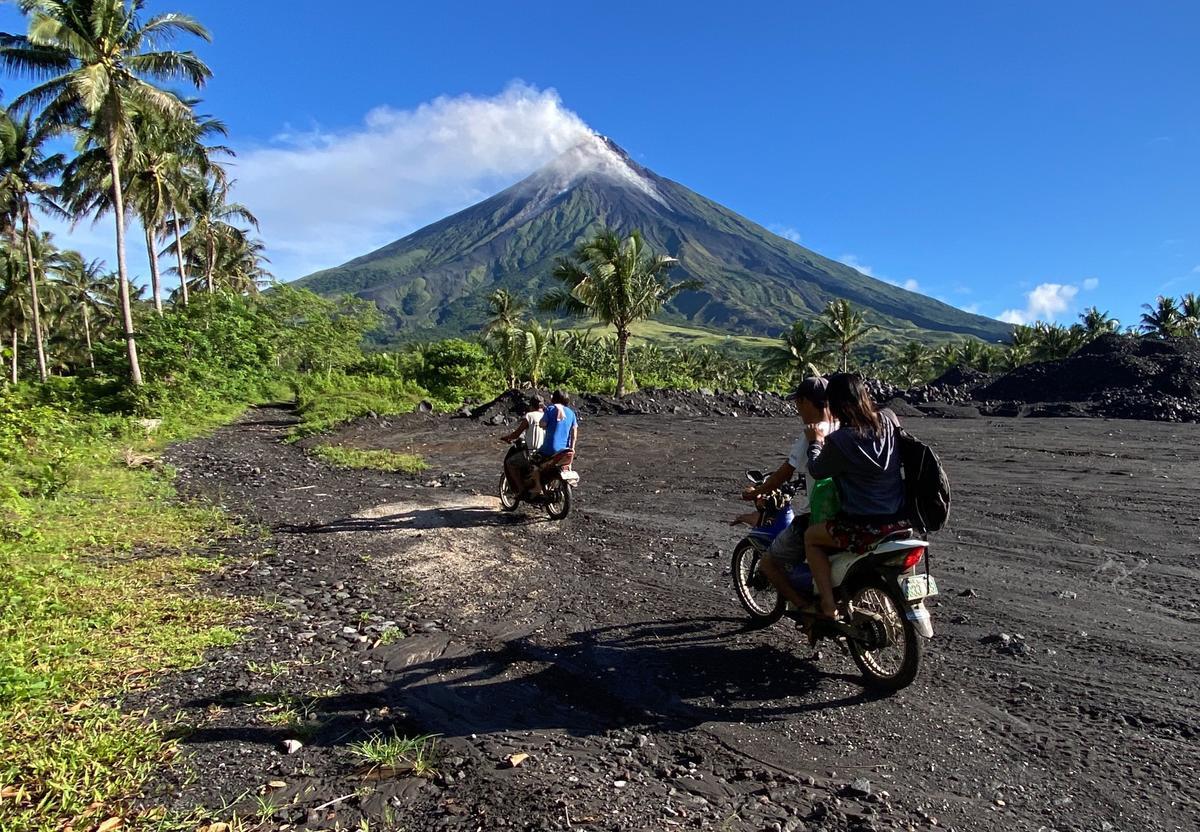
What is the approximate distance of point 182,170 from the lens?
26719 millimetres

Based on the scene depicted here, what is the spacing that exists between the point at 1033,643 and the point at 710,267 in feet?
520

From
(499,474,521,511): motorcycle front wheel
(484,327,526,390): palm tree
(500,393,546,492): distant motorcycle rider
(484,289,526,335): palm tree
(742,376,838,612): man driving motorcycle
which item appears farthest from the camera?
(484,289,526,335): palm tree

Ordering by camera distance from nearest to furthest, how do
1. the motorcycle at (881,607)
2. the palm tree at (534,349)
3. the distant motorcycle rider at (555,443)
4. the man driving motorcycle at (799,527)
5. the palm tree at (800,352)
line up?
the motorcycle at (881,607) < the man driving motorcycle at (799,527) < the distant motorcycle rider at (555,443) < the palm tree at (534,349) < the palm tree at (800,352)

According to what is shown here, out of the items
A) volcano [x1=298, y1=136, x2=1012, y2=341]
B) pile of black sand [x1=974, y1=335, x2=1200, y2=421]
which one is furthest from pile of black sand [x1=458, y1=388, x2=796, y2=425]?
volcano [x1=298, y1=136, x2=1012, y2=341]

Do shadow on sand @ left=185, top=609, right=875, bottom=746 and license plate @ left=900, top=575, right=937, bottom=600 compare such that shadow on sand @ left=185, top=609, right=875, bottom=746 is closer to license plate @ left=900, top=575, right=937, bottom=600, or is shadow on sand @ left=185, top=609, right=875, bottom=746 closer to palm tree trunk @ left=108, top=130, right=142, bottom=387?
license plate @ left=900, top=575, right=937, bottom=600

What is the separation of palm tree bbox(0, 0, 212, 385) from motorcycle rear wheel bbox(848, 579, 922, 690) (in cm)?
2013

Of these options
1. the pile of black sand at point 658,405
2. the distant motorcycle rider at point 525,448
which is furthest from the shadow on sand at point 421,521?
the pile of black sand at point 658,405

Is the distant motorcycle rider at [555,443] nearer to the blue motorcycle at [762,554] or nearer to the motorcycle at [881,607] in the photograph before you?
the blue motorcycle at [762,554]

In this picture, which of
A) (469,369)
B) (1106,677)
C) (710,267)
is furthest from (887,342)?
(1106,677)

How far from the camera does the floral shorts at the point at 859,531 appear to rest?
3271mm

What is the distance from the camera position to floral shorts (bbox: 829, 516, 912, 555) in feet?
10.7

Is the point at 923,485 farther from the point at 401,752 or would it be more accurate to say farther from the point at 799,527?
the point at 401,752

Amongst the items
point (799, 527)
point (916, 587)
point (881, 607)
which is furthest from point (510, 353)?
point (916, 587)

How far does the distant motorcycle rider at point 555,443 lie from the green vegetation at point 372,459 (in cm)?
423
